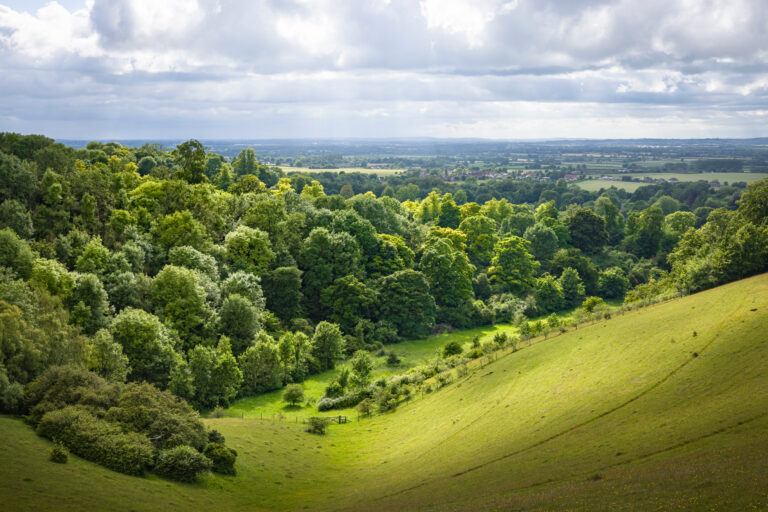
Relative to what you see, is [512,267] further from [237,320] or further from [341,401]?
[237,320]

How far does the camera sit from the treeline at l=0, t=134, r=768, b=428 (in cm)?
5538

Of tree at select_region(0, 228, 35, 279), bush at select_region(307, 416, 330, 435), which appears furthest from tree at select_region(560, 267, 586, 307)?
tree at select_region(0, 228, 35, 279)

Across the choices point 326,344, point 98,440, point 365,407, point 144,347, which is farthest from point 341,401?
point 98,440

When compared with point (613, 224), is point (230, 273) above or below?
below

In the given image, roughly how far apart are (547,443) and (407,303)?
54427 mm

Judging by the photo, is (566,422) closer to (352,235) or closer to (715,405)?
(715,405)

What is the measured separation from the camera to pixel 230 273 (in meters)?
77.2

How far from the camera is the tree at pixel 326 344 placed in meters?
73.5

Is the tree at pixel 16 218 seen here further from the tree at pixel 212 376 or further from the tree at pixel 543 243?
the tree at pixel 543 243

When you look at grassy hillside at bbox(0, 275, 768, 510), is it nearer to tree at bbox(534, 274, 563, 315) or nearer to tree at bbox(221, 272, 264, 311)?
tree at bbox(221, 272, 264, 311)

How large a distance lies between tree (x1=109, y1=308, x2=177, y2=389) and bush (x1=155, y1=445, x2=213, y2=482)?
22779 mm

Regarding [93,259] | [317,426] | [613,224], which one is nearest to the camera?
[317,426]

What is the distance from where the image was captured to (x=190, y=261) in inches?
2790

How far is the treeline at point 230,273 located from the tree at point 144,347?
148mm
